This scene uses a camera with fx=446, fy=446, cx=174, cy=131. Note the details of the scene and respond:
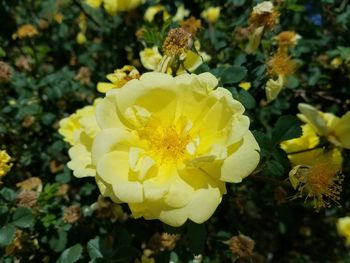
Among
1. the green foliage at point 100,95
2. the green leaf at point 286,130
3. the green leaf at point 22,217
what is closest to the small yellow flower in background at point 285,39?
the green foliage at point 100,95

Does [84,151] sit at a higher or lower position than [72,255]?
higher

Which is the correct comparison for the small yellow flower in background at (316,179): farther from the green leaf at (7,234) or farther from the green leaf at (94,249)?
the green leaf at (7,234)

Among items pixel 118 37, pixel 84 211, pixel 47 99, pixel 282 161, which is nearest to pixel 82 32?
pixel 118 37

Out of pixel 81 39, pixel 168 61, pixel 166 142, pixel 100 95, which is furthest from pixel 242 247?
pixel 81 39

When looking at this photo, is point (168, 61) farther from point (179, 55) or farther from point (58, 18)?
point (58, 18)

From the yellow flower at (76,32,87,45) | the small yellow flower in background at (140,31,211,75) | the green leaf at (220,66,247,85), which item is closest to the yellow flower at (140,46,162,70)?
the small yellow flower in background at (140,31,211,75)
